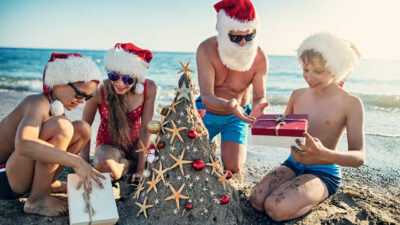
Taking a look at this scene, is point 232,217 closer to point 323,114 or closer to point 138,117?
point 323,114

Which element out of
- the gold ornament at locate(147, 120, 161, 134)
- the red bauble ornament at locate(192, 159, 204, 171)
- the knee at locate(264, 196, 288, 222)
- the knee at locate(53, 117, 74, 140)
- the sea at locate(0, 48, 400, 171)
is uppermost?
the gold ornament at locate(147, 120, 161, 134)

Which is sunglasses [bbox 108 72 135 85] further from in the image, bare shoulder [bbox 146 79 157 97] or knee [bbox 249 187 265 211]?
knee [bbox 249 187 265 211]

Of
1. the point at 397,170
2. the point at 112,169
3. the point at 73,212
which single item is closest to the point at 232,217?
the point at 73,212

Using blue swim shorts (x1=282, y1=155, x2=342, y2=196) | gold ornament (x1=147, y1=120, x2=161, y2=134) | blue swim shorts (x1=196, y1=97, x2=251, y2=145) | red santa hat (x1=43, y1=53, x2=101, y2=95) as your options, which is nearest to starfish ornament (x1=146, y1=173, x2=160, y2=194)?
gold ornament (x1=147, y1=120, x2=161, y2=134)

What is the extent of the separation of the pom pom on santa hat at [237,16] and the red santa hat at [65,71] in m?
1.61

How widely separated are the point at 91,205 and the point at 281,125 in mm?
1663

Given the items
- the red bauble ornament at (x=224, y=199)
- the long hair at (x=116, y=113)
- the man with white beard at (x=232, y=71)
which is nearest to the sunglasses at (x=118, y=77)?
the long hair at (x=116, y=113)

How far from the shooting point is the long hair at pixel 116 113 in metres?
3.76

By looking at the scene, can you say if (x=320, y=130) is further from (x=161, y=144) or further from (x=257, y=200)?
(x=161, y=144)

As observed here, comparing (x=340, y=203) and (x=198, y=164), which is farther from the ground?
(x=198, y=164)

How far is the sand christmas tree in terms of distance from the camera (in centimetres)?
257

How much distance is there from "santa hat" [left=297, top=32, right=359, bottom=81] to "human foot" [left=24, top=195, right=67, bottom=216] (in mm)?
2715

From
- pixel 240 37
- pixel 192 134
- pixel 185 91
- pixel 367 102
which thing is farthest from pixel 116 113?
pixel 367 102

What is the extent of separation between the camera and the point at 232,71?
13.6ft
